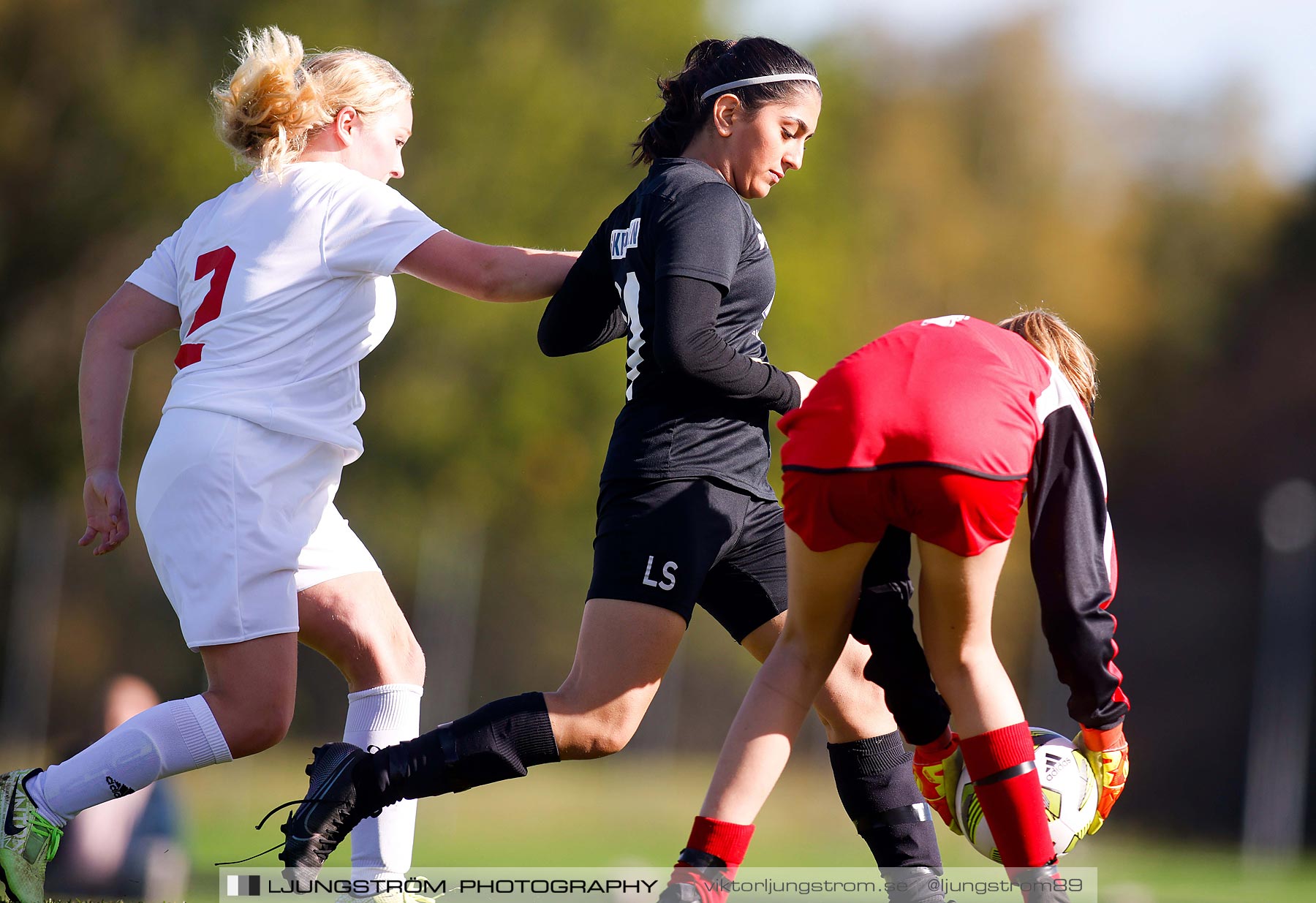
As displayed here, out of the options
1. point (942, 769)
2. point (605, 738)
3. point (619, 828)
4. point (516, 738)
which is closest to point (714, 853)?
point (605, 738)

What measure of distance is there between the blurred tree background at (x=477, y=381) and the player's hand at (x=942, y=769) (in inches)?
503

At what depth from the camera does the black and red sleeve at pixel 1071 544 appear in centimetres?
316

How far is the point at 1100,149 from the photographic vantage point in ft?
100

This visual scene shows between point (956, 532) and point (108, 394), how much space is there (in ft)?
7.09

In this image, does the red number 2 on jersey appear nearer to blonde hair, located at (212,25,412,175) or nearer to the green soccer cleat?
blonde hair, located at (212,25,412,175)

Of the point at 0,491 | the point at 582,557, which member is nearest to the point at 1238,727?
the point at 582,557

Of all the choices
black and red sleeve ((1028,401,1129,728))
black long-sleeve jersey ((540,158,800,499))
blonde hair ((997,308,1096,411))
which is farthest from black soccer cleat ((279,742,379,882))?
blonde hair ((997,308,1096,411))

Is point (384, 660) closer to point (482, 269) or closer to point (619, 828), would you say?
point (482, 269)

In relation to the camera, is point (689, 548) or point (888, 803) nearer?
point (689, 548)

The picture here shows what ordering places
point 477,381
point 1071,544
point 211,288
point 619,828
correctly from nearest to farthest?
point 1071,544 → point 211,288 → point 619,828 → point 477,381

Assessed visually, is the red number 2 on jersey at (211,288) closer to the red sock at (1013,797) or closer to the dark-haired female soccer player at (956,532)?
the dark-haired female soccer player at (956,532)

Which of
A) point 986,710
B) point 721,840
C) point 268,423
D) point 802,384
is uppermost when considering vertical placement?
point 802,384

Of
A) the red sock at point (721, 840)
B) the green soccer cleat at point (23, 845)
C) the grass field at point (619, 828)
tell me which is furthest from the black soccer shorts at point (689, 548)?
the grass field at point (619, 828)

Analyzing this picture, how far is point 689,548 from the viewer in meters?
3.32
